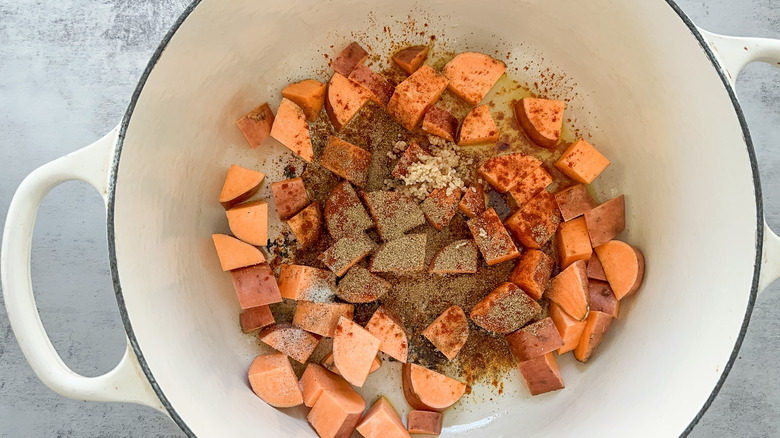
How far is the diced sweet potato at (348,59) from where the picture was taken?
1.50 metres

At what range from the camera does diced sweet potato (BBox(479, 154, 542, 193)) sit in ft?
4.85

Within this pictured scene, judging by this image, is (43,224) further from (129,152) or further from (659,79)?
(659,79)

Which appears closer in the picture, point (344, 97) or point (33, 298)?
point (33, 298)

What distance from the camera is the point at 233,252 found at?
1398 millimetres

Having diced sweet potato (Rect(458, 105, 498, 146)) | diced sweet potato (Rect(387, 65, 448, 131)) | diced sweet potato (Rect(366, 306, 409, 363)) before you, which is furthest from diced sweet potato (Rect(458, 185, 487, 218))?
diced sweet potato (Rect(366, 306, 409, 363))

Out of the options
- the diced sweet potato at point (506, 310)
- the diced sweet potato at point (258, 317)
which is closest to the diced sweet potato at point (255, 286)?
the diced sweet potato at point (258, 317)

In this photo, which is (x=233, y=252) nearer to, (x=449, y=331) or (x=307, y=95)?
(x=307, y=95)

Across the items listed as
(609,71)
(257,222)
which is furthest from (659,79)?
(257,222)

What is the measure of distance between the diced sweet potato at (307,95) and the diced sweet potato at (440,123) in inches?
12.0

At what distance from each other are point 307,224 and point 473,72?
2.11 feet

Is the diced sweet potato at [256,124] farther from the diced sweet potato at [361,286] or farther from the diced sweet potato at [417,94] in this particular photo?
the diced sweet potato at [361,286]

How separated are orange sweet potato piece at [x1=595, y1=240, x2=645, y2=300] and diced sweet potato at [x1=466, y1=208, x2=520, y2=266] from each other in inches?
10.3

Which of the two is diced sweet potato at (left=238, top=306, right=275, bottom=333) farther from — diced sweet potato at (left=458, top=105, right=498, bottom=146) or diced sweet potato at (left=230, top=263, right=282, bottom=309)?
diced sweet potato at (left=458, top=105, right=498, bottom=146)

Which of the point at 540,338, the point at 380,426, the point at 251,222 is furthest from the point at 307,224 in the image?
the point at 540,338
